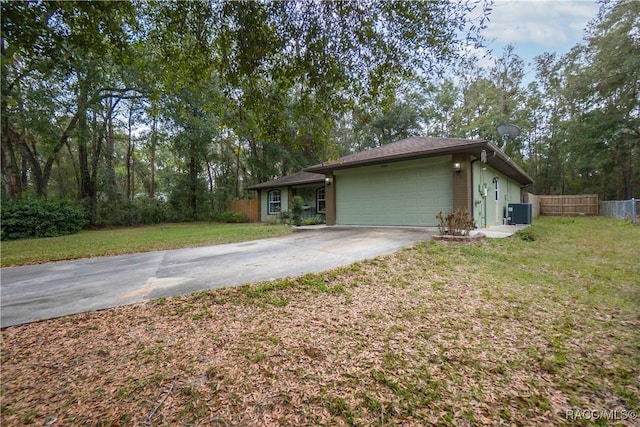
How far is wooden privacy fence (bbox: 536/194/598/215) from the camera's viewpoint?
18422 mm

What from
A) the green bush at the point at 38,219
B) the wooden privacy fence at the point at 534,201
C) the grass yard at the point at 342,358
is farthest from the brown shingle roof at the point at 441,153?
the green bush at the point at 38,219

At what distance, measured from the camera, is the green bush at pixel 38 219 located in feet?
34.3

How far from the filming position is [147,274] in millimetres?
4516

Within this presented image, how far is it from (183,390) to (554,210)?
25421 mm

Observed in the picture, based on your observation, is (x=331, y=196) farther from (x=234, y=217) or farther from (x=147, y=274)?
(x=147, y=274)

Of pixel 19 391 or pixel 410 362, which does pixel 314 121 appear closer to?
pixel 410 362

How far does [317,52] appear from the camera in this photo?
3557 mm

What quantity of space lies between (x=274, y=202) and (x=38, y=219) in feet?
34.7

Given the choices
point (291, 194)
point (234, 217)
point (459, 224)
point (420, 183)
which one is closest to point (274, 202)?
point (291, 194)

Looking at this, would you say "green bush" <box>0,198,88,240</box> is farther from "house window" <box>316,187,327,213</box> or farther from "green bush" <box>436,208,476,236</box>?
"green bush" <box>436,208,476,236</box>

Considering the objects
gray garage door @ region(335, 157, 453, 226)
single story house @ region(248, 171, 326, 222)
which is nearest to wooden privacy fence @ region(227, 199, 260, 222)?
single story house @ region(248, 171, 326, 222)

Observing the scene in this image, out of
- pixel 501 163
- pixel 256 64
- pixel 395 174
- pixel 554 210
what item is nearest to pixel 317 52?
pixel 256 64

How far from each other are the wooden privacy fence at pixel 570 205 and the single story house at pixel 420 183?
10.0 meters

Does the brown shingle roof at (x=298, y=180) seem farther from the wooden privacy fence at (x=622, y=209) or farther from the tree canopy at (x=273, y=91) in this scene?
the wooden privacy fence at (x=622, y=209)
